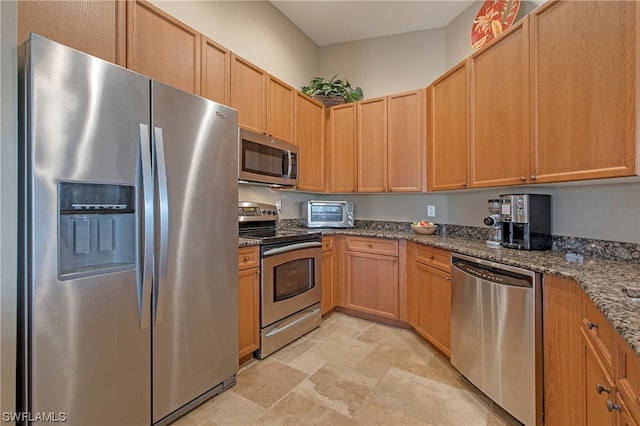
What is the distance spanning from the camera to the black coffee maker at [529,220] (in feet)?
6.30

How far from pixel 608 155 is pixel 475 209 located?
136 centimetres

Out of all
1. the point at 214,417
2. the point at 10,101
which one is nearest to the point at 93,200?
the point at 10,101

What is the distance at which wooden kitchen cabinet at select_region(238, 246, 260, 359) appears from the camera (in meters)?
2.11

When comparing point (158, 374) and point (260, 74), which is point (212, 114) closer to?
point (260, 74)

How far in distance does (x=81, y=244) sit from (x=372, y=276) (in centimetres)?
237

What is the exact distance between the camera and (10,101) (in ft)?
3.82

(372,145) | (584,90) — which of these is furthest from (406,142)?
(584,90)

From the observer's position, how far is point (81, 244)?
1.30m

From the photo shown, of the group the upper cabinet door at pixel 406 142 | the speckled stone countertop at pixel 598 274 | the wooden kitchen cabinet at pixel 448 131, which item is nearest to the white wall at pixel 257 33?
the upper cabinet door at pixel 406 142

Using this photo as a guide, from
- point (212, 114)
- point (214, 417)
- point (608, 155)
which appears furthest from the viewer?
point (212, 114)

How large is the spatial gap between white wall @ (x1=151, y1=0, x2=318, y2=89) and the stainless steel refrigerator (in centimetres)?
117

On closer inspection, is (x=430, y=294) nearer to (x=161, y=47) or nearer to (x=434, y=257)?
(x=434, y=257)

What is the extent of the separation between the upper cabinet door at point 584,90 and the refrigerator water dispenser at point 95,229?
223 centimetres

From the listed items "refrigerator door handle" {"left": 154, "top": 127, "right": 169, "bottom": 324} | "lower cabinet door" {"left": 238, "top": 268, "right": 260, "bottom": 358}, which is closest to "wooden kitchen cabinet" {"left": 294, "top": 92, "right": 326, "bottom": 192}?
"lower cabinet door" {"left": 238, "top": 268, "right": 260, "bottom": 358}
